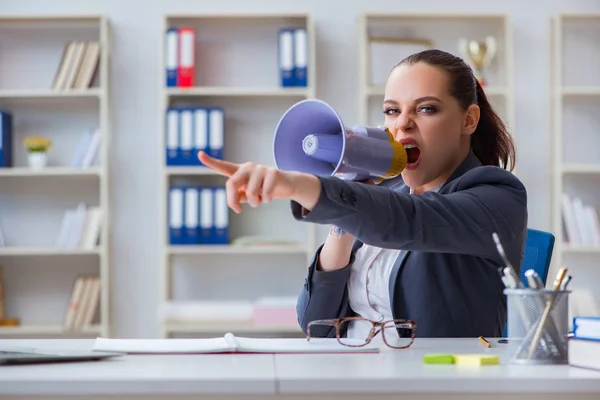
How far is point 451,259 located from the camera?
169 centimetres

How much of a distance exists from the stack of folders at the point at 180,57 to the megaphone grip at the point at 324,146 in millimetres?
2670

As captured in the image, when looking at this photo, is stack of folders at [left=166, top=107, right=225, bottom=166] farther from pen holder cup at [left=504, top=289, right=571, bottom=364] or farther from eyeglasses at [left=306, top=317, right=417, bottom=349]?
pen holder cup at [left=504, top=289, right=571, bottom=364]

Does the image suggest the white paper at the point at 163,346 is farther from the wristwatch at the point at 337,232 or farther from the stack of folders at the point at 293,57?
the stack of folders at the point at 293,57

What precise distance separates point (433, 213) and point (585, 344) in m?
0.33

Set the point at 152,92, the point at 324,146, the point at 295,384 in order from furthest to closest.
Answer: the point at 152,92 → the point at 324,146 → the point at 295,384

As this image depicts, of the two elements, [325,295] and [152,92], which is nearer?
[325,295]

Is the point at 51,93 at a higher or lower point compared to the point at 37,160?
higher

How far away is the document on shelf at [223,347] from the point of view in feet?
4.29

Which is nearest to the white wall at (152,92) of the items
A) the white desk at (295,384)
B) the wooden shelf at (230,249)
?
the wooden shelf at (230,249)

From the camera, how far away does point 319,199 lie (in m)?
1.26

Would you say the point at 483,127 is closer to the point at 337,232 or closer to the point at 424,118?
the point at 424,118

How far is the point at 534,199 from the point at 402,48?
3.25ft

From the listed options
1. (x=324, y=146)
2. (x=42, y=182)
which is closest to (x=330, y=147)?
(x=324, y=146)

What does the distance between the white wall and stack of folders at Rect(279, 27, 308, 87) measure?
0.27 metres
